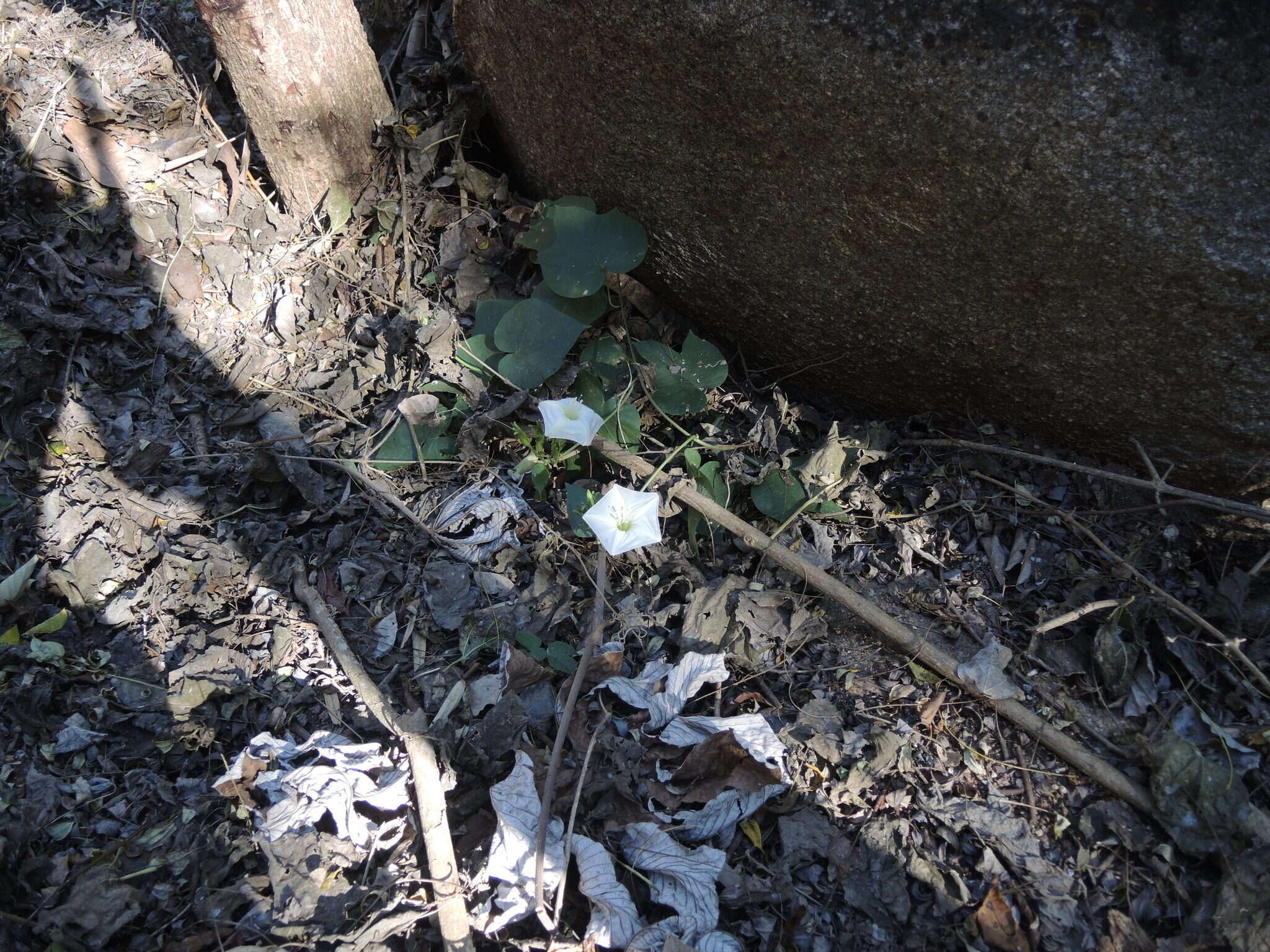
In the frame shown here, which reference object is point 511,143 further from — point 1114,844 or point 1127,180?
point 1114,844

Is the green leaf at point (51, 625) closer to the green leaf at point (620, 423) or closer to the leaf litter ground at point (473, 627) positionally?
the leaf litter ground at point (473, 627)

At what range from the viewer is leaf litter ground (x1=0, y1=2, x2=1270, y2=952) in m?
1.42

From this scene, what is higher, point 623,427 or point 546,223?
point 546,223

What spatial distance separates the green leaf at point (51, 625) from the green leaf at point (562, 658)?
1087mm

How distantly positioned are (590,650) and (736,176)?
3.91 ft

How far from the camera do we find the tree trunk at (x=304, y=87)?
7.08 ft

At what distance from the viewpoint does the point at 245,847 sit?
145cm

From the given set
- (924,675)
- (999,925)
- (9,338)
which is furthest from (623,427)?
(9,338)

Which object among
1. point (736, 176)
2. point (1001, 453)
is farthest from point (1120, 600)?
point (736, 176)

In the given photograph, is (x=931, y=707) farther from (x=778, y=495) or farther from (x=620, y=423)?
(x=620, y=423)

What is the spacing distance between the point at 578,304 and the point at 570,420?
1.78 feet

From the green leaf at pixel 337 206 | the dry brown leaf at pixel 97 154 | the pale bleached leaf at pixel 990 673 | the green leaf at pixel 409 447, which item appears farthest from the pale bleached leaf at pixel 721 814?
the dry brown leaf at pixel 97 154

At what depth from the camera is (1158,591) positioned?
170 centimetres

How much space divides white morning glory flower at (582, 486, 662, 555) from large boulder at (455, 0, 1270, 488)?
750mm
